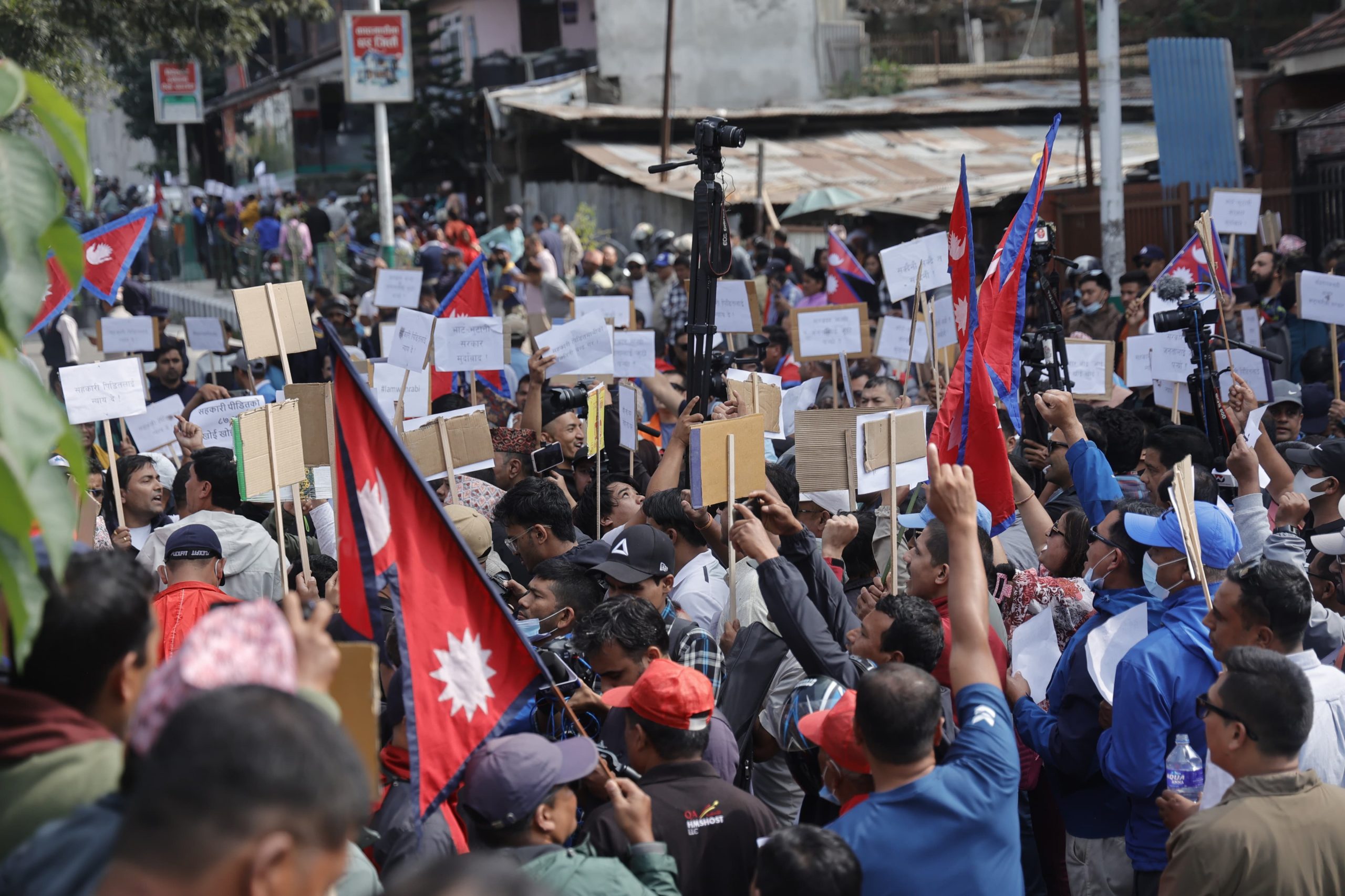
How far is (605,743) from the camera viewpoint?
3889 millimetres

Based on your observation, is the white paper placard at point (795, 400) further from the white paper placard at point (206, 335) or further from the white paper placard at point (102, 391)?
the white paper placard at point (206, 335)

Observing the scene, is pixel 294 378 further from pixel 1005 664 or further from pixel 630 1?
pixel 630 1

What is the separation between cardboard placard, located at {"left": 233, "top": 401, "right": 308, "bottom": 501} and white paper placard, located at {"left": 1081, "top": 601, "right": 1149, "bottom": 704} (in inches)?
120

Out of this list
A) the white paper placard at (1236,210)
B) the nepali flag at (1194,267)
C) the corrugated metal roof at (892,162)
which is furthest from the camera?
the corrugated metal roof at (892,162)

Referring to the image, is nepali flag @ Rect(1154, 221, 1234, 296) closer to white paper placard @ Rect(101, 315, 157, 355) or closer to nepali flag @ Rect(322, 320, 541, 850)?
nepali flag @ Rect(322, 320, 541, 850)

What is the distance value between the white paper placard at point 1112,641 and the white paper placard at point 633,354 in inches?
183

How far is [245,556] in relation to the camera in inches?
220

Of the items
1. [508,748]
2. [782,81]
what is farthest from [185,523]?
[782,81]

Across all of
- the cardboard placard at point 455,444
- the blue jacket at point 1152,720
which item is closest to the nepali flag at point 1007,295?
the cardboard placard at point 455,444

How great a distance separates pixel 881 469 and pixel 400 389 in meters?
4.10

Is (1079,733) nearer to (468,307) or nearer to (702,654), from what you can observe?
(702,654)

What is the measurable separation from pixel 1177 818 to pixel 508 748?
1701mm

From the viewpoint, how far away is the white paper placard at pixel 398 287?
11.2 meters

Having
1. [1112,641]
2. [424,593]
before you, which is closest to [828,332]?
[1112,641]
